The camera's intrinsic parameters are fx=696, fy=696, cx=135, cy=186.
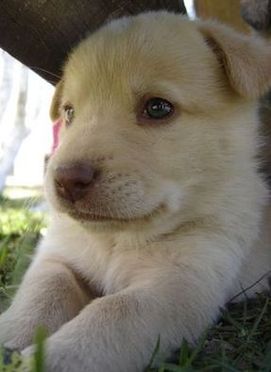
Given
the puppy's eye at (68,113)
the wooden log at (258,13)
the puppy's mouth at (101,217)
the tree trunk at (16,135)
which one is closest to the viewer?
the puppy's mouth at (101,217)

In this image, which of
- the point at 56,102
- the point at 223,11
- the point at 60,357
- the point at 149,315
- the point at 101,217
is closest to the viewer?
the point at 60,357

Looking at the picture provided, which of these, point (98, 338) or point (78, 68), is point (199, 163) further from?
point (98, 338)

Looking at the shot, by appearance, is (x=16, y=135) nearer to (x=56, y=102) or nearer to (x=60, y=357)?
(x=56, y=102)

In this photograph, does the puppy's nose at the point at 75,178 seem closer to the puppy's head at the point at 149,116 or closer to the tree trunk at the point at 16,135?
the puppy's head at the point at 149,116

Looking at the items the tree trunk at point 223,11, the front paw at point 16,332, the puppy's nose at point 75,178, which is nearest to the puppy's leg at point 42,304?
the front paw at point 16,332

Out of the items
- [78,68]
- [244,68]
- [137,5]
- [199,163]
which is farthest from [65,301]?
[137,5]

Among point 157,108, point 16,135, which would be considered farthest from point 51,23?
point 16,135

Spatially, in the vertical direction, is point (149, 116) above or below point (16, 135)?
above

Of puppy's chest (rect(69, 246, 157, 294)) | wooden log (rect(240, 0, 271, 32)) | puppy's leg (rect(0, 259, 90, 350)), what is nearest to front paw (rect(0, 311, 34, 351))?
puppy's leg (rect(0, 259, 90, 350))
